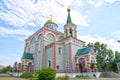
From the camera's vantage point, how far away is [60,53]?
29438mm

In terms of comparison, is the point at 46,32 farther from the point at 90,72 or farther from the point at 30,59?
the point at 90,72

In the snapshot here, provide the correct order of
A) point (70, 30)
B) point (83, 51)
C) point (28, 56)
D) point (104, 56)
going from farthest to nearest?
1. point (104, 56)
2. point (28, 56)
3. point (70, 30)
4. point (83, 51)

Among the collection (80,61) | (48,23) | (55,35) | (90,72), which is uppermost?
(48,23)

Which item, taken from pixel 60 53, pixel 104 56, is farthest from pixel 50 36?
pixel 104 56

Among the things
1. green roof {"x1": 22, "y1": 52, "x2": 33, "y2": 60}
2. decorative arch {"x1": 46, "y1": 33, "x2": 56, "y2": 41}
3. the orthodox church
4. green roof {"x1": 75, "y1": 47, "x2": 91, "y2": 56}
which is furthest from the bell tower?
green roof {"x1": 22, "y1": 52, "x2": 33, "y2": 60}

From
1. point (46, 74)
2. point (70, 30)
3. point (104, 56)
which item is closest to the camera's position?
point (46, 74)

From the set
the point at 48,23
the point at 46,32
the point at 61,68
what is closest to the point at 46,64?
the point at 61,68

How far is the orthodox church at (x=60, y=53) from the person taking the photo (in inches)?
1046

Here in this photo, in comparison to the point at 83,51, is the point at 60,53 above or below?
below

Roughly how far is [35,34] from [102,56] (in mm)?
18992

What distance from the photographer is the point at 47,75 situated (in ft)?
45.5

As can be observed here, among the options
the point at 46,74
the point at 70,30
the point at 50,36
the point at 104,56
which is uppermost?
the point at 70,30

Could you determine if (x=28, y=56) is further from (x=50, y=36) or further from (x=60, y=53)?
(x=60, y=53)

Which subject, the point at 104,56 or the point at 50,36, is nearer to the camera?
the point at 50,36
